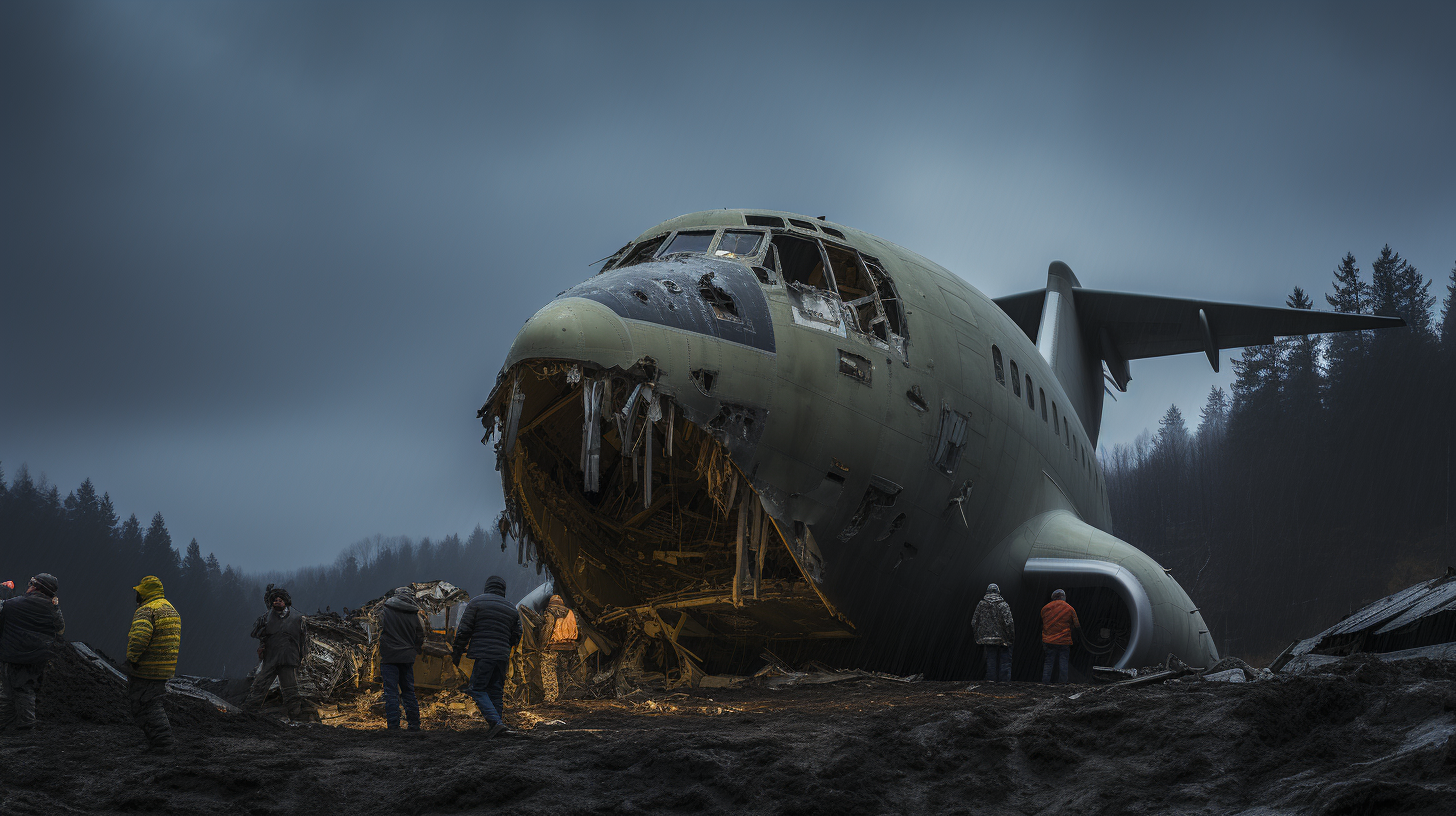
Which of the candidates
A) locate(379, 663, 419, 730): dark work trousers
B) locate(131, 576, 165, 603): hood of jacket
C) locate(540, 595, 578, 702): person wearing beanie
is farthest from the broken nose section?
locate(540, 595, 578, 702): person wearing beanie

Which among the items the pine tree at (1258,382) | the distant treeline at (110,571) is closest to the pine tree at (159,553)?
the distant treeline at (110,571)

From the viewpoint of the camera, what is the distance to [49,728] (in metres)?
7.58

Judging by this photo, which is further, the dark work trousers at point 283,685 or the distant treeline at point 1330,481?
the distant treeline at point 1330,481

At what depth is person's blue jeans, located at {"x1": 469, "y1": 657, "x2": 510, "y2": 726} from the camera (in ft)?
24.8

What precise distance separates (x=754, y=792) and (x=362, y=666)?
7.87 m

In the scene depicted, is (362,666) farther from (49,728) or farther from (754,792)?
(754,792)

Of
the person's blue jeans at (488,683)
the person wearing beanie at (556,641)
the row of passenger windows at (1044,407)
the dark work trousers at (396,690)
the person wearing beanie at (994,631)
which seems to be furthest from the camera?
the person wearing beanie at (556,641)

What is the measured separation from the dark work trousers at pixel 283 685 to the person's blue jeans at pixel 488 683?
277 cm

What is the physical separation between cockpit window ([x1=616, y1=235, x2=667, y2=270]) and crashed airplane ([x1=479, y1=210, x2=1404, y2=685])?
29 millimetres

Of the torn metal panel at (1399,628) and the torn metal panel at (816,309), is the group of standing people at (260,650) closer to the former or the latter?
the torn metal panel at (816,309)

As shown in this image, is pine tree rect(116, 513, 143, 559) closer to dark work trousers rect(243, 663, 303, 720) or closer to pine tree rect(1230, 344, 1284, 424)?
dark work trousers rect(243, 663, 303, 720)

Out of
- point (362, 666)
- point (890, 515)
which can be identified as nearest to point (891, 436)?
point (890, 515)

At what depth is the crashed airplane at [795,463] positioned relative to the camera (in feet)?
29.5

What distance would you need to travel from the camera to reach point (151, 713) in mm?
6578
